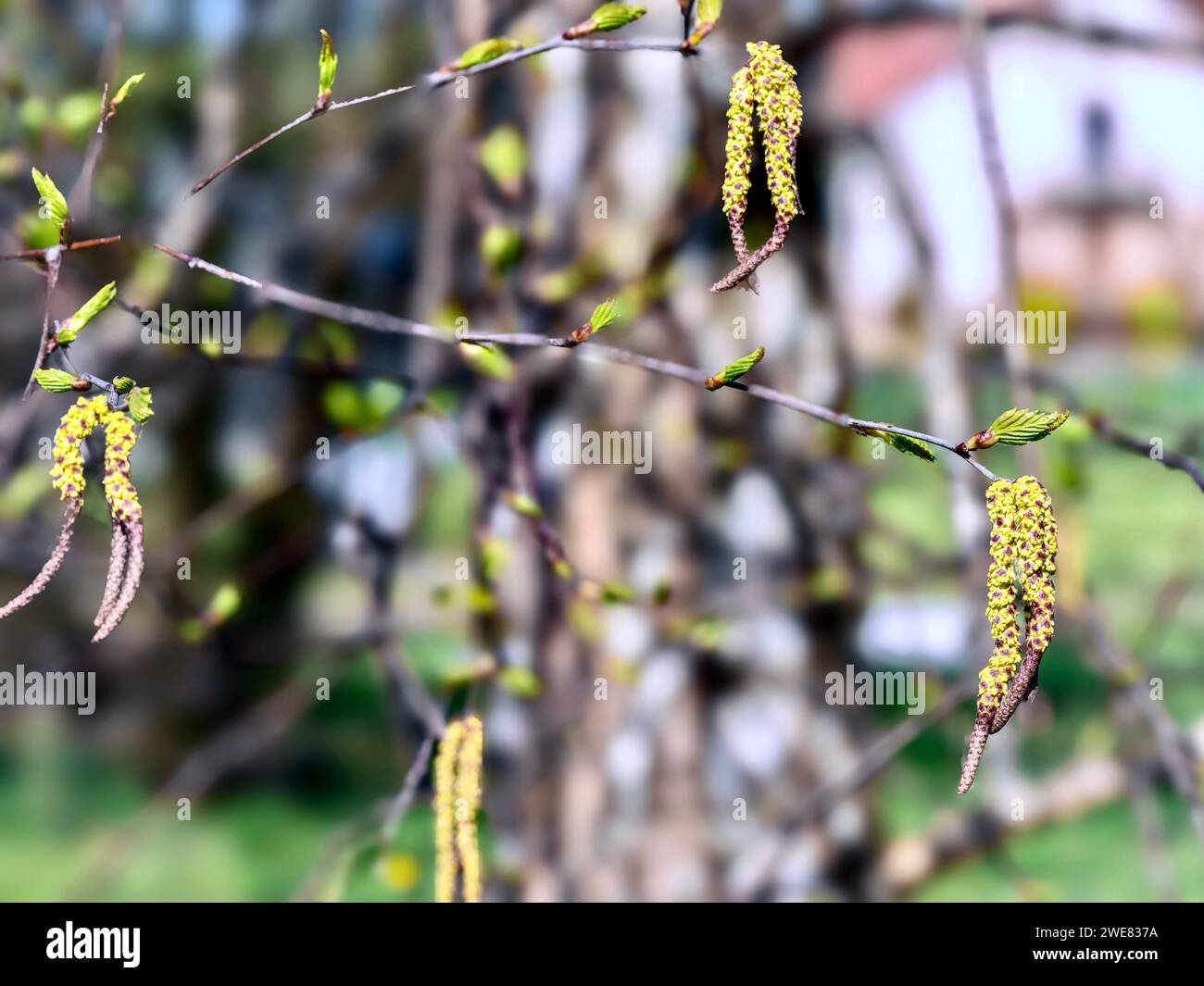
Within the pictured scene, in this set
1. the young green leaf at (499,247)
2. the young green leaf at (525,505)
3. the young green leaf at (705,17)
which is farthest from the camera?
the young green leaf at (499,247)

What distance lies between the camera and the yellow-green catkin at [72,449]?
0.47 metres

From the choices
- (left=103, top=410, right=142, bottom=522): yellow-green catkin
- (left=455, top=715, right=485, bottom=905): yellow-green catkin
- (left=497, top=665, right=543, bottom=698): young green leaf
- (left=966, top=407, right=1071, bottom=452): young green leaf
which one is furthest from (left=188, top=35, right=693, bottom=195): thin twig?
(left=497, top=665, right=543, bottom=698): young green leaf

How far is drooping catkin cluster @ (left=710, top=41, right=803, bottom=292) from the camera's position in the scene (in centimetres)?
50

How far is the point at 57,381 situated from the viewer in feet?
1.71

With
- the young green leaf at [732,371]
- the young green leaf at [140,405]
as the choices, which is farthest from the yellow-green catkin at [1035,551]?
the young green leaf at [140,405]

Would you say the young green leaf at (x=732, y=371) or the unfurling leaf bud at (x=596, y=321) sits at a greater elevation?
the unfurling leaf bud at (x=596, y=321)

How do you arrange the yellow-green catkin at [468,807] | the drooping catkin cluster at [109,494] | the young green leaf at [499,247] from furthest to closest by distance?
1. the young green leaf at [499,247]
2. the yellow-green catkin at [468,807]
3. the drooping catkin cluster at [109,494]

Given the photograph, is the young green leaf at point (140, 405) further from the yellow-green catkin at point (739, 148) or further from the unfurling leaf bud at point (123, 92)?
the yellow-green catkin at point (739, 148)

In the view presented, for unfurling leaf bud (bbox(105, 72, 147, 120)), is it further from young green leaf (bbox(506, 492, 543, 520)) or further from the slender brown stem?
young green leaf (bbox(506, 492, 543, 520))

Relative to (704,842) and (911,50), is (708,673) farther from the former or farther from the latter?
(911,50)

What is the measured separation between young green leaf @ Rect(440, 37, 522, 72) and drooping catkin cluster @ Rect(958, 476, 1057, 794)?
1.10 feet

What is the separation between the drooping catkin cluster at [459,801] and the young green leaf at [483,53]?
0.37 metres

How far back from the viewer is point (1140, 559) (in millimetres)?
2666

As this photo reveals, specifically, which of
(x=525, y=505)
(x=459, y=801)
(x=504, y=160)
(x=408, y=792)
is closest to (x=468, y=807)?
(x=459, y=801)
